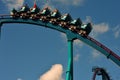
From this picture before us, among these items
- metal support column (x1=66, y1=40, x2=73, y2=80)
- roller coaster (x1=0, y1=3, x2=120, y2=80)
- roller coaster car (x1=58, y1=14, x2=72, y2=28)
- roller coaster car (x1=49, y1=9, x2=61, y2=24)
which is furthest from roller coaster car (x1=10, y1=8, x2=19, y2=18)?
metal support column (x1=66, y1=40, x2=73, y2=80)

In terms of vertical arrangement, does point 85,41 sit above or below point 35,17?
below

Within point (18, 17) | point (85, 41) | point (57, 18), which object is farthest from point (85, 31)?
point (18, 17)

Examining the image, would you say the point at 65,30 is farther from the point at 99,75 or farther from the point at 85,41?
the point at 99,75

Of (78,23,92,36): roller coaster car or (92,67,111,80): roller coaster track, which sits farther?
(92,67,111,80): roller coaster track

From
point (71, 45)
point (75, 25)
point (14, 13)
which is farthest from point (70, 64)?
point (14, 13)

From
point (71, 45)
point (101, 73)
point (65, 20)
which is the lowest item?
point (101, 73)

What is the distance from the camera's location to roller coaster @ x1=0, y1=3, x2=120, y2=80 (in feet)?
120

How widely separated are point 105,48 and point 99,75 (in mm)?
4031

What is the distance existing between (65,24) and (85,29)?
213cm

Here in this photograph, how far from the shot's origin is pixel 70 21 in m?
38.7

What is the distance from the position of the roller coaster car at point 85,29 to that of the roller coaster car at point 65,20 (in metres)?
1.61

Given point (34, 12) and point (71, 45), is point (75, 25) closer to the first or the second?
point (71, 45)

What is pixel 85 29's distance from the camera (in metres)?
37.6

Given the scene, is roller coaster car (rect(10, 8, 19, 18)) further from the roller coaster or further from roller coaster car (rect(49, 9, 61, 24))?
roller coaster car (rect(49, 9, 61, 24))
